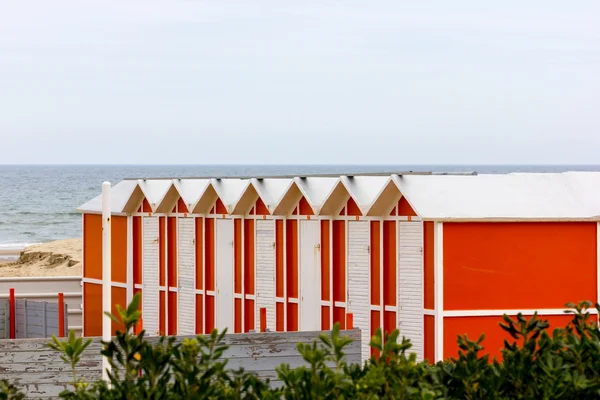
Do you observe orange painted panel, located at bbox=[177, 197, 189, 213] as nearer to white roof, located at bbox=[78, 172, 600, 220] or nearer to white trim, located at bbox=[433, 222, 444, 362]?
white roof, located at bbox=[78, 172, 600, 220]

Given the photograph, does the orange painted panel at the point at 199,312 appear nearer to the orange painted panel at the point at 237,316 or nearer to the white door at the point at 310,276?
the orange painted panel at the point at 237,316

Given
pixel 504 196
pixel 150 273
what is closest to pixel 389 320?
pixel 504 196

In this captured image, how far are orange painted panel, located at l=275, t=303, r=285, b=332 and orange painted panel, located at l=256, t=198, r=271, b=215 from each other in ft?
4.85

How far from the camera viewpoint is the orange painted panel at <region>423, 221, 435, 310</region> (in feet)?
43.9

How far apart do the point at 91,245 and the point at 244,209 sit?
445 cm

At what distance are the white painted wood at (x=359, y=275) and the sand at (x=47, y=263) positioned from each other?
2001cm

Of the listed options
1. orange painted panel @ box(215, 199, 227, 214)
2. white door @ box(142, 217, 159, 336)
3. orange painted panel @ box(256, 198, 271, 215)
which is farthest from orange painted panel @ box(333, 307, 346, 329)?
white door @ box(142, 217, 159, 336)

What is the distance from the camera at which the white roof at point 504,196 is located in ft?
43.9

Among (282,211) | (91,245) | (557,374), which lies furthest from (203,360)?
(91,245)

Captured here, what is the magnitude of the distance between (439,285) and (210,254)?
4728mm

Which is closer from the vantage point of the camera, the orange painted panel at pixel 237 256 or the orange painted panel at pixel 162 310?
the orange painted panel at pixel 237 256

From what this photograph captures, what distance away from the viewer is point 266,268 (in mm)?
15602

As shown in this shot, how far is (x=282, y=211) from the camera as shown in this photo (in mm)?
15320

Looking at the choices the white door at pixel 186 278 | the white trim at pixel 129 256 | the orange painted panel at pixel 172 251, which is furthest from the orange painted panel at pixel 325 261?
the white trim at pixel 129 256
